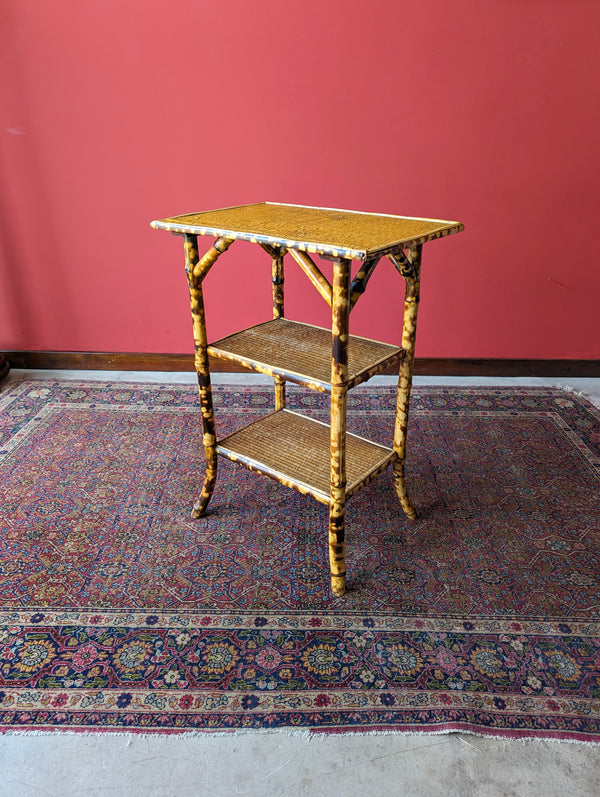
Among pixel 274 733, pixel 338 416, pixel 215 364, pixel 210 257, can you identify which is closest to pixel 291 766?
pixel 274 733

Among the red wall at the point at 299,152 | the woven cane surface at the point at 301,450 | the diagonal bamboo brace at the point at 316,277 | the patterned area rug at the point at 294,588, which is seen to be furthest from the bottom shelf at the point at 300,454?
the red wall at the point at 299,152

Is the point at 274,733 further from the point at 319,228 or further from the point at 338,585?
the point at 319,228

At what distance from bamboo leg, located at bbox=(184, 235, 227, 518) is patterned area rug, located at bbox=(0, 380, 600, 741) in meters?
0.11

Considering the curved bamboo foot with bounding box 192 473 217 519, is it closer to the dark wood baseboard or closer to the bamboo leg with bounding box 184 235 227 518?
the bamboo leg with bounding box 184 235 227 518

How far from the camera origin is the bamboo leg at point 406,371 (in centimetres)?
185

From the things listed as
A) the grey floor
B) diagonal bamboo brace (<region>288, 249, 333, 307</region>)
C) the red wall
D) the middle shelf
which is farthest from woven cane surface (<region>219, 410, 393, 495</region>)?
the red wall

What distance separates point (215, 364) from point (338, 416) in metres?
1.89

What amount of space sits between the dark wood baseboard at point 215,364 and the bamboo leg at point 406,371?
1.27 metres

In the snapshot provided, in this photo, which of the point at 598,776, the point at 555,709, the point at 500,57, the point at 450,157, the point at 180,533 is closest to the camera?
the point at 598,776

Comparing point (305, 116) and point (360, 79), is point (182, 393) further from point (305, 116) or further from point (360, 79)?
point (360, 79)

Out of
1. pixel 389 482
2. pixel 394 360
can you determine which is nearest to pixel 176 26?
pixel 394 360

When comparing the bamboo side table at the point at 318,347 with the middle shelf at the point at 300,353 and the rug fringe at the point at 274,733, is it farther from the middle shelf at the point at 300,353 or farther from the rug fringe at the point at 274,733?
the rug fringe at the point at 274,733

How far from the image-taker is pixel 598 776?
1387 mm

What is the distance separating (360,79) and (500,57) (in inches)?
25.8
